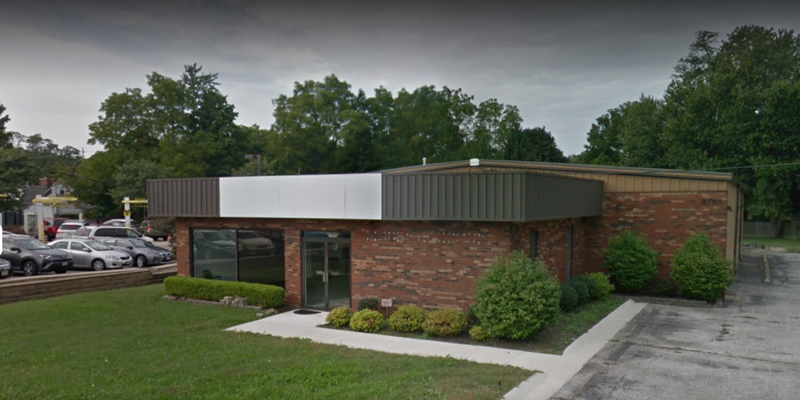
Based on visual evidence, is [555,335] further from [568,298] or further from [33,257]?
[33,257]

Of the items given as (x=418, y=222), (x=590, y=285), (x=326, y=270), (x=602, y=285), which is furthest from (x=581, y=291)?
(x=326, y=270)

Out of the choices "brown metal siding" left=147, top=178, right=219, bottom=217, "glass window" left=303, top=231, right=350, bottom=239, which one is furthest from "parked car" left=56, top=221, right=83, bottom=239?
"glass window" left=303, top=231, right=350, bottom=239

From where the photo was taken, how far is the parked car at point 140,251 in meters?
24.3

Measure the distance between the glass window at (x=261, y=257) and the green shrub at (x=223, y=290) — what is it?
0.71 meters

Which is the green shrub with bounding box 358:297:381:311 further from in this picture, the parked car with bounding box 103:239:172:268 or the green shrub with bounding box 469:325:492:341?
the parked car with bounding box 103:239:172:268

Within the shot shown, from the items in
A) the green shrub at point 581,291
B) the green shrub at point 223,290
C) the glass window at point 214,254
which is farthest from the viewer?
the glass window at point 214,254

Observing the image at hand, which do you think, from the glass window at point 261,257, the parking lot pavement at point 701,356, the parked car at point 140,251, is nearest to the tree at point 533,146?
the parking lot pavement at point 701,356

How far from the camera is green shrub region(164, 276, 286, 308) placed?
1455 centimetres

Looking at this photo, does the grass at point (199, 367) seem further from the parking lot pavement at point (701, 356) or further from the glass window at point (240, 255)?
the glass window at point (240, 255)

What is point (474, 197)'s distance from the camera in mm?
11781

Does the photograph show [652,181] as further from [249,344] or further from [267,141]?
[267,141]

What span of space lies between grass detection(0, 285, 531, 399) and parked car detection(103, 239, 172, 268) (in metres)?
11.3

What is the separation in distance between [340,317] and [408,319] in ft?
5.61

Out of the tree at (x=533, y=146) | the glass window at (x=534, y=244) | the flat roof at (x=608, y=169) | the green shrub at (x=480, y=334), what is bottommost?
the green shrub at (x=480, y=334)
